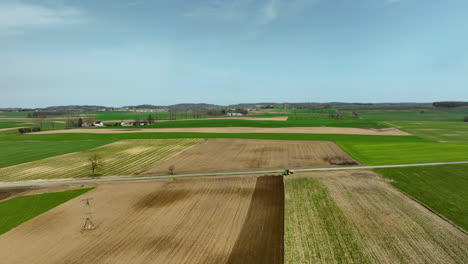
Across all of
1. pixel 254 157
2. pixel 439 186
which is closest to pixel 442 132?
pixel 439 186

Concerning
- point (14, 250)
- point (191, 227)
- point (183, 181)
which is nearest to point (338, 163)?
point (183, 181)

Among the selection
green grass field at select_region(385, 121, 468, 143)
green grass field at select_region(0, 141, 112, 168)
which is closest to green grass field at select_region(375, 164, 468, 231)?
green grass field at select_region(385, 121, 468, 143)

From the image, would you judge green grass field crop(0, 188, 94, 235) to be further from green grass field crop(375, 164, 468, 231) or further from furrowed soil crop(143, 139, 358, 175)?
green grass field crop(375, 164, 468, 231)

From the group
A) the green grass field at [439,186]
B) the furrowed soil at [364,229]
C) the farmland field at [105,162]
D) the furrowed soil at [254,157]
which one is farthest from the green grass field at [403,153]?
the farmland field at [105,162]

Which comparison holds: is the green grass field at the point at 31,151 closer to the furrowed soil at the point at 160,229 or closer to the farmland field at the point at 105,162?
the farmland field at the point at 105,162

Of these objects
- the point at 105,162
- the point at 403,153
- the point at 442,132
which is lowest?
the point at 105,162

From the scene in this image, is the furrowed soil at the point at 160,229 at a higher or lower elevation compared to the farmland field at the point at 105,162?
lower

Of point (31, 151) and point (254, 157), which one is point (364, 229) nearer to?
point (254, 157)
